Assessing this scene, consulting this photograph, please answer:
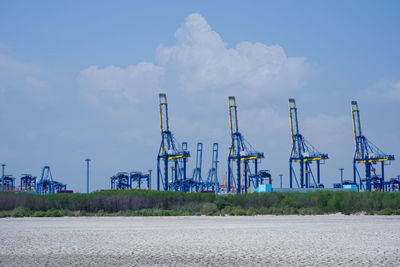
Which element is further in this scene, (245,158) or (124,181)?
(124,181)

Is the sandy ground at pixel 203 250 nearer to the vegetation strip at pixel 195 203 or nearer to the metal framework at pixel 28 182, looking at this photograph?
the vegetation strip at pixel 195 203

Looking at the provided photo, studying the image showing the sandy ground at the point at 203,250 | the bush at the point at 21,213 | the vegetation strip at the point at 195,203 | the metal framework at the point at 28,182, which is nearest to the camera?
the sandy ground at the point at 203,250

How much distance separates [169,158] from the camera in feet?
261

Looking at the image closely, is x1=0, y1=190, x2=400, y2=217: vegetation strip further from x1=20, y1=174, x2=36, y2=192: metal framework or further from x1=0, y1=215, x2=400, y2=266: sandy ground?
x1=20, y1=174, x2=36, y2=192: metal framework

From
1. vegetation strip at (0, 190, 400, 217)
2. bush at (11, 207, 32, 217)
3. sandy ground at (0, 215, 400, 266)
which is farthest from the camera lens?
vegetation strip at (0, 190, 400, 217)

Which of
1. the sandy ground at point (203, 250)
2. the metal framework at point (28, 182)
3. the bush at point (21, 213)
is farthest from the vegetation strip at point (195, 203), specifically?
the metal framework at point (28, 182)

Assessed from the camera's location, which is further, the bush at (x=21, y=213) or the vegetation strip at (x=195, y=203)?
the vegetation strip at (x=195, y=203)

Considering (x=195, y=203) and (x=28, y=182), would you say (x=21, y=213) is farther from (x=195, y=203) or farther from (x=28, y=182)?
(x=28, y=182)

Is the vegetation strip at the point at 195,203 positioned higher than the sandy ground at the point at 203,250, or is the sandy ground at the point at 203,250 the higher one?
the vegetation strip at the point at 195,203

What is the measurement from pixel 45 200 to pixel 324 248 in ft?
103

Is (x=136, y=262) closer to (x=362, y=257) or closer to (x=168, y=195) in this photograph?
(x=362, y=257)

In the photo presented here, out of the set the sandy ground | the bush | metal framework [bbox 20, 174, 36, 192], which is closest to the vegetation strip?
the bush

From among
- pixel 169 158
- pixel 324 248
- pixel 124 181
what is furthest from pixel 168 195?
pixel 124 181

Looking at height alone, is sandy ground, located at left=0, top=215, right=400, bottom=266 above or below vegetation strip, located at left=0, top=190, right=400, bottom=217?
below
